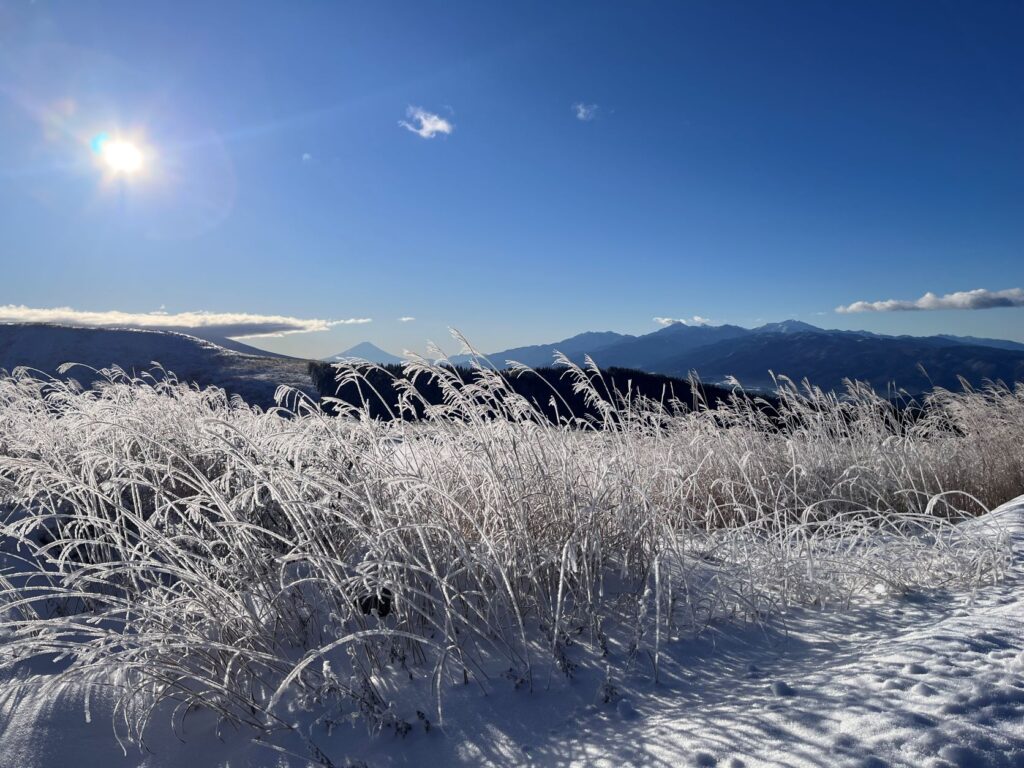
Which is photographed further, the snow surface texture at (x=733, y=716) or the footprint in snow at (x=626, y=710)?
the footprint in snow at (x=626, y=710)

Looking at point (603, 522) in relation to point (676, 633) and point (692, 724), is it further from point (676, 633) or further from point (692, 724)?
point (692, 724)

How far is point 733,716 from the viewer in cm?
159

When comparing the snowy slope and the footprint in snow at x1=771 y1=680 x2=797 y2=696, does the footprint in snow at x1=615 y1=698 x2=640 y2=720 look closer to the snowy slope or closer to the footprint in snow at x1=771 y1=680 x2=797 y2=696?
the footprint in snow at x1=771 y1=680 x2=797 y2=696

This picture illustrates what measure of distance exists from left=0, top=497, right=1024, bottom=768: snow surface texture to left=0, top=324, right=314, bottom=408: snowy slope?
24.1 metres

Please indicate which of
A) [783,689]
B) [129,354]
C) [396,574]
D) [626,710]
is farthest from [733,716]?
[129,354]

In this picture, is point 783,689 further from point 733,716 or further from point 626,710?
point 626,710

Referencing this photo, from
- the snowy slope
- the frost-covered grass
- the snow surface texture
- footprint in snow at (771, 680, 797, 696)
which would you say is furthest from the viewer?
the snowy slope

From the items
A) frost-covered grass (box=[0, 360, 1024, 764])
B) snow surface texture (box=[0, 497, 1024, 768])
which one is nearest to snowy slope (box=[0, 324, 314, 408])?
frost-covered grass (box=[0, 360, 1024, 764])

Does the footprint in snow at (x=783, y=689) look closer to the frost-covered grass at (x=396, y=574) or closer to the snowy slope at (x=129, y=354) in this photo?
the frost-covered grass at (x=396, y=574)

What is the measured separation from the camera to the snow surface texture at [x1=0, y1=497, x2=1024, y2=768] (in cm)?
137

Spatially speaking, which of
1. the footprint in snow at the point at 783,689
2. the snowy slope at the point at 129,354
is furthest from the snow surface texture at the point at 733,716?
the snowy slope at the point at 129,354

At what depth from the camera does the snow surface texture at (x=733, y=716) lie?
1369 millimetres

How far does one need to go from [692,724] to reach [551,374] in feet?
64.9

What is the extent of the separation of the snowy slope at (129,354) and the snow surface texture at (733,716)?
24.1m
